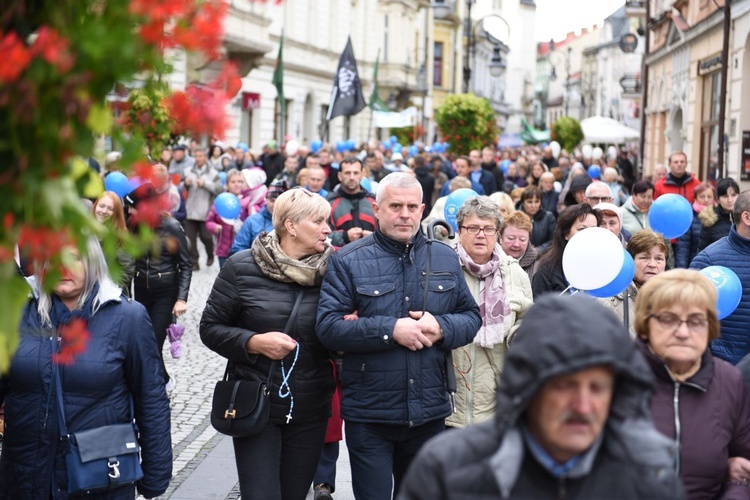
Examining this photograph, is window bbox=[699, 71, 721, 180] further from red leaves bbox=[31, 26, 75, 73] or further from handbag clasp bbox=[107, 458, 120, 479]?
red leaves bbox=[31, 26, 75, 73]

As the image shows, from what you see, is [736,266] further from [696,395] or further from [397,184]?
[696,395]

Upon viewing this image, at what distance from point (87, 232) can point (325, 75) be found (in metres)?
43.2

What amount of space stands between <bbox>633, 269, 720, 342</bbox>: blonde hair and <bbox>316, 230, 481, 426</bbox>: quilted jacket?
1288 millimetres

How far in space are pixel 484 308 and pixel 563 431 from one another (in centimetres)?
324

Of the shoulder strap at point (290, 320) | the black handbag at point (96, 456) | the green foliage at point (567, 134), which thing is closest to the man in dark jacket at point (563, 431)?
the black handbag at point (96, 456)

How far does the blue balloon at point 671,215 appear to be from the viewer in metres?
8.86

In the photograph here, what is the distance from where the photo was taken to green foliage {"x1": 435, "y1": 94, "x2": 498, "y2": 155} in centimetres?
3181

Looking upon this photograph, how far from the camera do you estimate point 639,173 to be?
99.7 ft

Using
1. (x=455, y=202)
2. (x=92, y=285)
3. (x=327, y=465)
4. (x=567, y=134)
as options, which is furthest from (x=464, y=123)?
(x=567, y=134)

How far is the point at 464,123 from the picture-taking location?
1264 inches

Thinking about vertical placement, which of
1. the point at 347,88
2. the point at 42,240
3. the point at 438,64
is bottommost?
the point at 42,240

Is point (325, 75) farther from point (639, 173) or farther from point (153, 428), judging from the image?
point (153, 428)

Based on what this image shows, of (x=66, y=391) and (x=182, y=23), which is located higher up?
(x=182, y=23)

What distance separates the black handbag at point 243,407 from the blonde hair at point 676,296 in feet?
5.80
